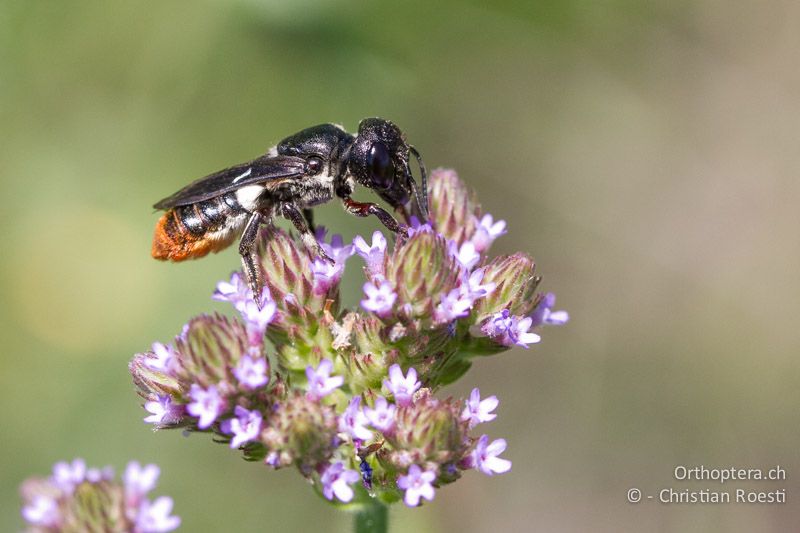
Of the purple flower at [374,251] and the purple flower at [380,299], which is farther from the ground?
the purple flower at [374,251]

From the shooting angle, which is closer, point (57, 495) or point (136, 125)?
point (57, 495)

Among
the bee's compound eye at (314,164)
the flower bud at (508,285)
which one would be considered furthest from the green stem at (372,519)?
the bee's compound eye at (314,164)

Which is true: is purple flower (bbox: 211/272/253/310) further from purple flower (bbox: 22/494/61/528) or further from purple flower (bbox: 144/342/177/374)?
purple flower (bbox: 22/494/61/528)

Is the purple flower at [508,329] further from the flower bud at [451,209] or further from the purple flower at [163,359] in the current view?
the purple flower at [163,359]

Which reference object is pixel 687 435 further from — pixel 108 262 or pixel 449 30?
pixel 108 262

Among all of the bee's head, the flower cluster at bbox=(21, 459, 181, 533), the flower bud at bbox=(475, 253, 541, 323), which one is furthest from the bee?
the flower cluster at bbox=(21, 459, 181, 533)

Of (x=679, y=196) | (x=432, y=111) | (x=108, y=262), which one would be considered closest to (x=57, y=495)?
(x=108, y=262)
